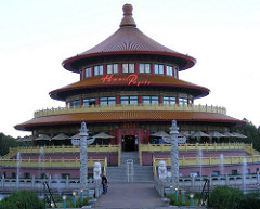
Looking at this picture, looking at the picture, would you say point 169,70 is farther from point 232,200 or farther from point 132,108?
point 232,200

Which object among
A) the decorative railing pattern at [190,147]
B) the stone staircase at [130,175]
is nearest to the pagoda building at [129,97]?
the decorative railing pattern at [190,147]

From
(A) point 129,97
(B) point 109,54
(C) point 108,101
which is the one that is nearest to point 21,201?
(C) point 108,101

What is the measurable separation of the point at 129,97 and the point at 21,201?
34.0m

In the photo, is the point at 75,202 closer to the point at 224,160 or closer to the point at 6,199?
the point at 6,199

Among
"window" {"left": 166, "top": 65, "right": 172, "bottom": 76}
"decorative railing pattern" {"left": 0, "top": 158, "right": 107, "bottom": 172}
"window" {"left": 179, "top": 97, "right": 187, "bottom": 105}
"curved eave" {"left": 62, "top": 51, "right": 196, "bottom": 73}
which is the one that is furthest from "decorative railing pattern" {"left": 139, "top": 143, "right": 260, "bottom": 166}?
"window" {"left": 166, "top": 65, "right": 172, "bottom": 76}

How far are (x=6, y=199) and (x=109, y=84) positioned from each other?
105 feet

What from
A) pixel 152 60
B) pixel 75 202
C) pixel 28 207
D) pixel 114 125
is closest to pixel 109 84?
pixel 114 125

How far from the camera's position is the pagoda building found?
164 ft

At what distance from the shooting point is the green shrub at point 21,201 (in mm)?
21062

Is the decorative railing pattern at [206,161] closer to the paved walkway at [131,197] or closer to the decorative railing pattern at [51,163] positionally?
the paved walkway at [131,197]

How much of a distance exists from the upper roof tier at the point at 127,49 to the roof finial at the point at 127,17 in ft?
1.66

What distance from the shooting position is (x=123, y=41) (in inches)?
2446

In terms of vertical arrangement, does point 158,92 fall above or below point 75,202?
above

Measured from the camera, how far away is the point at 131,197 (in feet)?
96.1
